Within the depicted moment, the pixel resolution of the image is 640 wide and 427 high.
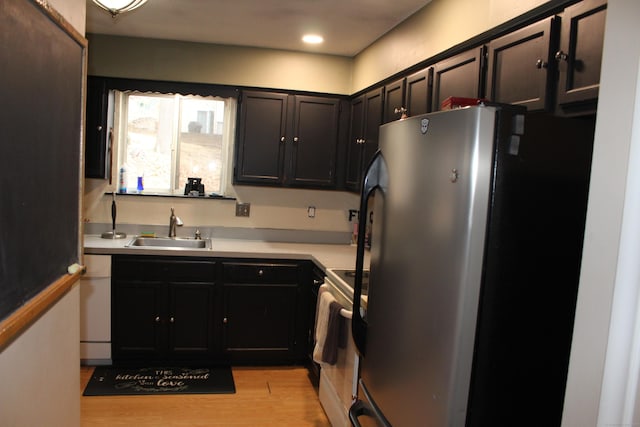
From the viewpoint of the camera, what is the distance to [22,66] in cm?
123

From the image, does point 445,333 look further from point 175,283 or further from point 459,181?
point 175,283

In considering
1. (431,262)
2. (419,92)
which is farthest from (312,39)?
(431,262)

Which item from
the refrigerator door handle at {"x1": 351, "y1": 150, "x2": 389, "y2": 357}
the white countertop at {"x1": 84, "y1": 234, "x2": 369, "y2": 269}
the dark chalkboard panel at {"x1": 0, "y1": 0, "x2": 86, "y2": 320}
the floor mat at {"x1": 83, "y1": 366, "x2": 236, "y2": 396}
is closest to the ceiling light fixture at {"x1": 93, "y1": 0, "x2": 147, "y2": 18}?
the dark chalkboard panel at {"x1": 0, "y1": 0, "x2": 86, "y2": 320}

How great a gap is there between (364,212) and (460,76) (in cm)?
82

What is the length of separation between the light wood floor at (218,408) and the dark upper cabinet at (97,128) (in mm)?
1486

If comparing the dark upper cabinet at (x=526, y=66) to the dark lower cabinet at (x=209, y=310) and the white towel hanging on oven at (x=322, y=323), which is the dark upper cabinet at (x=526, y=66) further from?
the dark lower cabinet at (x=209, y=310)

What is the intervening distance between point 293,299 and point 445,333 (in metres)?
2.48

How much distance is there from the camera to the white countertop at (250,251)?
3482mm

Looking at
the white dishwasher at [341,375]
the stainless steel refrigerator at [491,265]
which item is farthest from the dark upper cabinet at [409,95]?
the stainless steel refrigerator at [491,265]

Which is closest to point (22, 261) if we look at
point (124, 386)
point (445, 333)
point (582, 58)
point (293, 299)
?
point (445, 333)

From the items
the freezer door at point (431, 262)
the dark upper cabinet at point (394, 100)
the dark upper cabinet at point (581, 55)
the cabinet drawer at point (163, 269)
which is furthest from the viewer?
the cabinet drawer at point (163, 269)

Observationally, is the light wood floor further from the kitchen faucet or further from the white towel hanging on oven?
the kitchen faucet

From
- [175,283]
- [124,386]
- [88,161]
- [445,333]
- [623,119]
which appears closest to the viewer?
[623,119]

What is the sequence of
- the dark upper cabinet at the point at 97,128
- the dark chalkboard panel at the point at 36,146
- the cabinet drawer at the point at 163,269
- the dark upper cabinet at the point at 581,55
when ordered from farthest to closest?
the dark upper cabinet at the point at 97,128 → the cabinet drawer at the point at 163,269 → the dark upper cabinet at the point at 581,55 → the dark chalkboard panel at the point at 36,146
